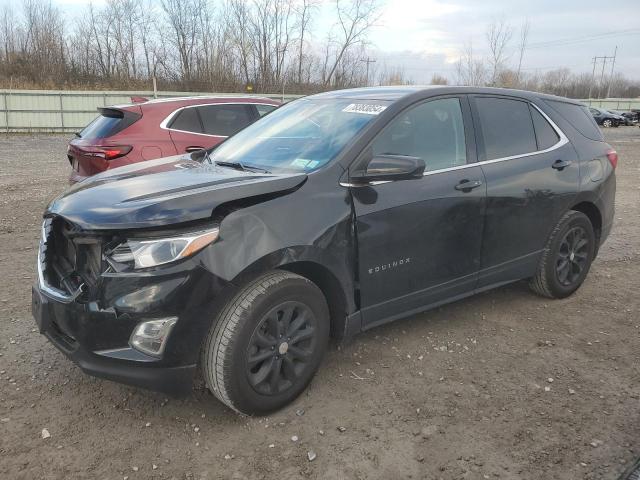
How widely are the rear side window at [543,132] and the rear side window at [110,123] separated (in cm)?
432

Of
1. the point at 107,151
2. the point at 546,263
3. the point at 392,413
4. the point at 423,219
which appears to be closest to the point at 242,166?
the point at 423,219

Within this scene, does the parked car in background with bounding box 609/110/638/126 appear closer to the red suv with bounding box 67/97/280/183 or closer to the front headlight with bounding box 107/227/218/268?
the red suv with bounding box 67/97/280/183

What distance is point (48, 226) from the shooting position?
3.01m

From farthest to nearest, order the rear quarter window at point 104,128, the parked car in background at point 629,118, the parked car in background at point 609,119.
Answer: the parked car in background at point 629,118, the parked car in background at point 609,119, the rear quarter window at point 104,128

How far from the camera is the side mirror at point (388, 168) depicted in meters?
3.02

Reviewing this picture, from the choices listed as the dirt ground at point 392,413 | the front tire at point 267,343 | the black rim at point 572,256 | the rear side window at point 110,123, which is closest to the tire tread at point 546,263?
the black rim at point 572,256

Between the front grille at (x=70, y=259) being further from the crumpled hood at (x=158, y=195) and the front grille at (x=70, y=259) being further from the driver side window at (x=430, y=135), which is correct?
the driver side window at (x=430, y=135)

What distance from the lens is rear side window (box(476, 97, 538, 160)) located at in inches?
153

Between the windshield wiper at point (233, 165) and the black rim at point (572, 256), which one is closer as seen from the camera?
the windshield wiper at point (233, 165)

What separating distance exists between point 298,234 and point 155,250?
0.73 meters

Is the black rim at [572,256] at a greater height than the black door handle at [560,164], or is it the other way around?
the black door handle at [560,164]

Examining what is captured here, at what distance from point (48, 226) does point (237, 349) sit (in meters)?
1.34

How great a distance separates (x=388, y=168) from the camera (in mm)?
3029

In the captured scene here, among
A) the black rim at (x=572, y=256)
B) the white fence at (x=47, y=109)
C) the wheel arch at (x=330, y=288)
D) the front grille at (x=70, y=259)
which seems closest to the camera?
the front grille at (x=70, y=259)
